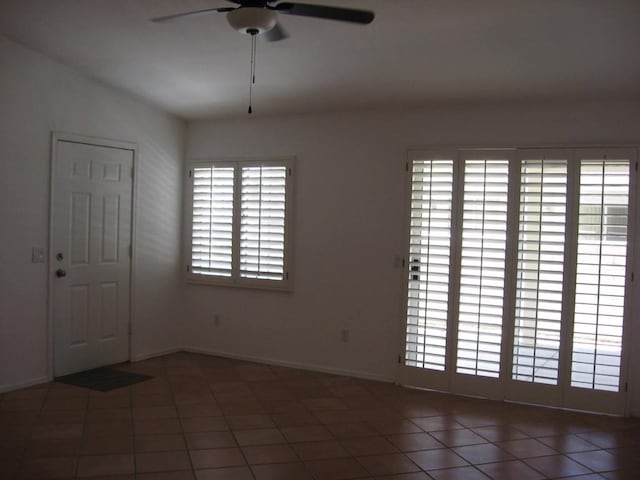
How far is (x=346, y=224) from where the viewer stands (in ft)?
17.4

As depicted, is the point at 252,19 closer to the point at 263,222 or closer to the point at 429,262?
the point at 429,262

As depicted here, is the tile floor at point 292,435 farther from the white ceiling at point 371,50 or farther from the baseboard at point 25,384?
the white ceiling at point 371,50

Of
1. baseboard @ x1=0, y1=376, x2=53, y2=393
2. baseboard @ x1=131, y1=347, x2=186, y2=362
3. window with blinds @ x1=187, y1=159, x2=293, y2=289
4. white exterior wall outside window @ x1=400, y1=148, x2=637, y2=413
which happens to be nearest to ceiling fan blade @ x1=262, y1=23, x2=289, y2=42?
white exterior wall outside window @ x1=400, y1=148, x2=637, y2=413

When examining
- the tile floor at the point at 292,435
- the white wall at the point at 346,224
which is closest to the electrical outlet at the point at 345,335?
the white wall at the point at 346,224

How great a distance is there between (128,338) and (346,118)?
3073 millimetres

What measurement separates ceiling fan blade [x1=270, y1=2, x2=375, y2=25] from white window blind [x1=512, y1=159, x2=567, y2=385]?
2.37 m

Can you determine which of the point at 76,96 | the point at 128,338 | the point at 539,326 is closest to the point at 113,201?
the point at 76,96

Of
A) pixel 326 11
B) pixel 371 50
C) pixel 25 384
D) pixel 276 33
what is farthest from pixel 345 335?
pixel 326 11

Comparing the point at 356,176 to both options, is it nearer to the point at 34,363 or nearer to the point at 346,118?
the point at 346,118

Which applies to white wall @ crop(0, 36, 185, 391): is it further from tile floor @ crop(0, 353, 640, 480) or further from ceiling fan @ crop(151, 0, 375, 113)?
ceiling fan @ crop(151, 0, 375, 113)

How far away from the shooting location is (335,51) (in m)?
4.14

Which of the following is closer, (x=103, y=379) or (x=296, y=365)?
(x=103, y=379)

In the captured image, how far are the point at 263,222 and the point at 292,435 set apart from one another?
7.90ft

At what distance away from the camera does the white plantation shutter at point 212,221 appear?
585 cm
